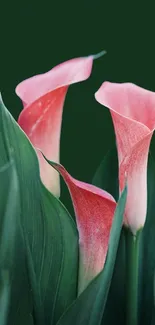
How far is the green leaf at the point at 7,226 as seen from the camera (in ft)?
2.55

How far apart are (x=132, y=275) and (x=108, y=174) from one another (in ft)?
0.64

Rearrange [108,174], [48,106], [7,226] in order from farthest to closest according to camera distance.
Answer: [108,174] < [48,106] < [7,226]

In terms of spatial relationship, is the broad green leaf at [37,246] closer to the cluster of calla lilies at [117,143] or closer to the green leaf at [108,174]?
the cluster of calla lilies at [117,143]

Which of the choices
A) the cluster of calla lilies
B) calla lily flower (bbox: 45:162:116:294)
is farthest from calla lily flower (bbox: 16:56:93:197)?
calla lily flower (bbox: 45:162:116:294)

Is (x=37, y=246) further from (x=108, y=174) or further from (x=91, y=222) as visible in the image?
(x=108, y=174)

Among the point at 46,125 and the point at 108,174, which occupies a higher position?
the point at 46,125

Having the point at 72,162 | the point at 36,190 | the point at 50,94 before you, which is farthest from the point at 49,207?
the point at 72,162

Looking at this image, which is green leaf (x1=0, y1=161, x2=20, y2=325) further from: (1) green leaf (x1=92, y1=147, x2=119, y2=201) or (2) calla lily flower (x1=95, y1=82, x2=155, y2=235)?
(1) green leaf (x1=92, y1=147, x2=119, y2=201)

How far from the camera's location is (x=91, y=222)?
2.93ft

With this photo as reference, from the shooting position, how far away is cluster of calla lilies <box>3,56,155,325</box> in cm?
86

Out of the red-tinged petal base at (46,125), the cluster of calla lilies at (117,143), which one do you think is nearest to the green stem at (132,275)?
the cluster of calla lilies at (117,143)

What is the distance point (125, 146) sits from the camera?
2.91 feet

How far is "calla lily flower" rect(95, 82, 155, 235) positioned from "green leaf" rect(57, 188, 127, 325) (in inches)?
3.0

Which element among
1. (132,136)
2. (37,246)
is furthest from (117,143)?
(37,246)
